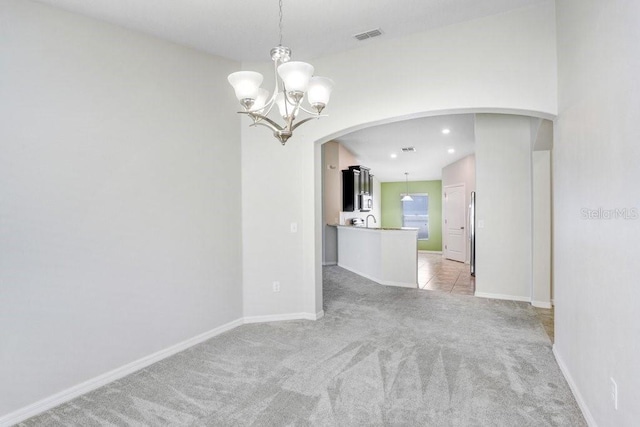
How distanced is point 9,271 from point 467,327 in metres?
4.08

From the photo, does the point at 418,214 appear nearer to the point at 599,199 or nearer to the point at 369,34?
the point at 369,34

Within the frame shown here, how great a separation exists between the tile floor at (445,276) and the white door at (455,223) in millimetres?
279

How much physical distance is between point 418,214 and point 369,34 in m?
9.49

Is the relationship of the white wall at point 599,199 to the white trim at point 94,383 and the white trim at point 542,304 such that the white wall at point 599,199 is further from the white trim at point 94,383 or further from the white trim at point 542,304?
the white trim at point 94,383

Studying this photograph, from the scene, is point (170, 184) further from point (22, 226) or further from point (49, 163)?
point (22, 226)

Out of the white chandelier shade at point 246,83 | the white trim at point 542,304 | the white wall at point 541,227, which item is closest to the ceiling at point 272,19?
the white chandelier shade at point 246,83

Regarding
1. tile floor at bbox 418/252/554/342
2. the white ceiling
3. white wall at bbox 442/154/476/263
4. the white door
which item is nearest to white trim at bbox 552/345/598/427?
tile floor at bbox 418/252/554/342

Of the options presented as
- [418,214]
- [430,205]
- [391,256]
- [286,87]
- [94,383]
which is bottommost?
[94,383]

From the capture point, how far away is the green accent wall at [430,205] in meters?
11.6

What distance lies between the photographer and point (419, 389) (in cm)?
253

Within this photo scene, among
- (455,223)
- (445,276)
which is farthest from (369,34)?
(455,223)

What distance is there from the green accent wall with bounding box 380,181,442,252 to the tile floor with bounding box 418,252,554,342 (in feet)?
6.63

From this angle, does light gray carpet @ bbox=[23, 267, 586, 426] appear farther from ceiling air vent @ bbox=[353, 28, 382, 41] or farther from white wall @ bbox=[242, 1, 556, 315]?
ceiling air vent @ bbox=[353, 28, 382, 41]

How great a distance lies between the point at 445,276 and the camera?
7.03m
